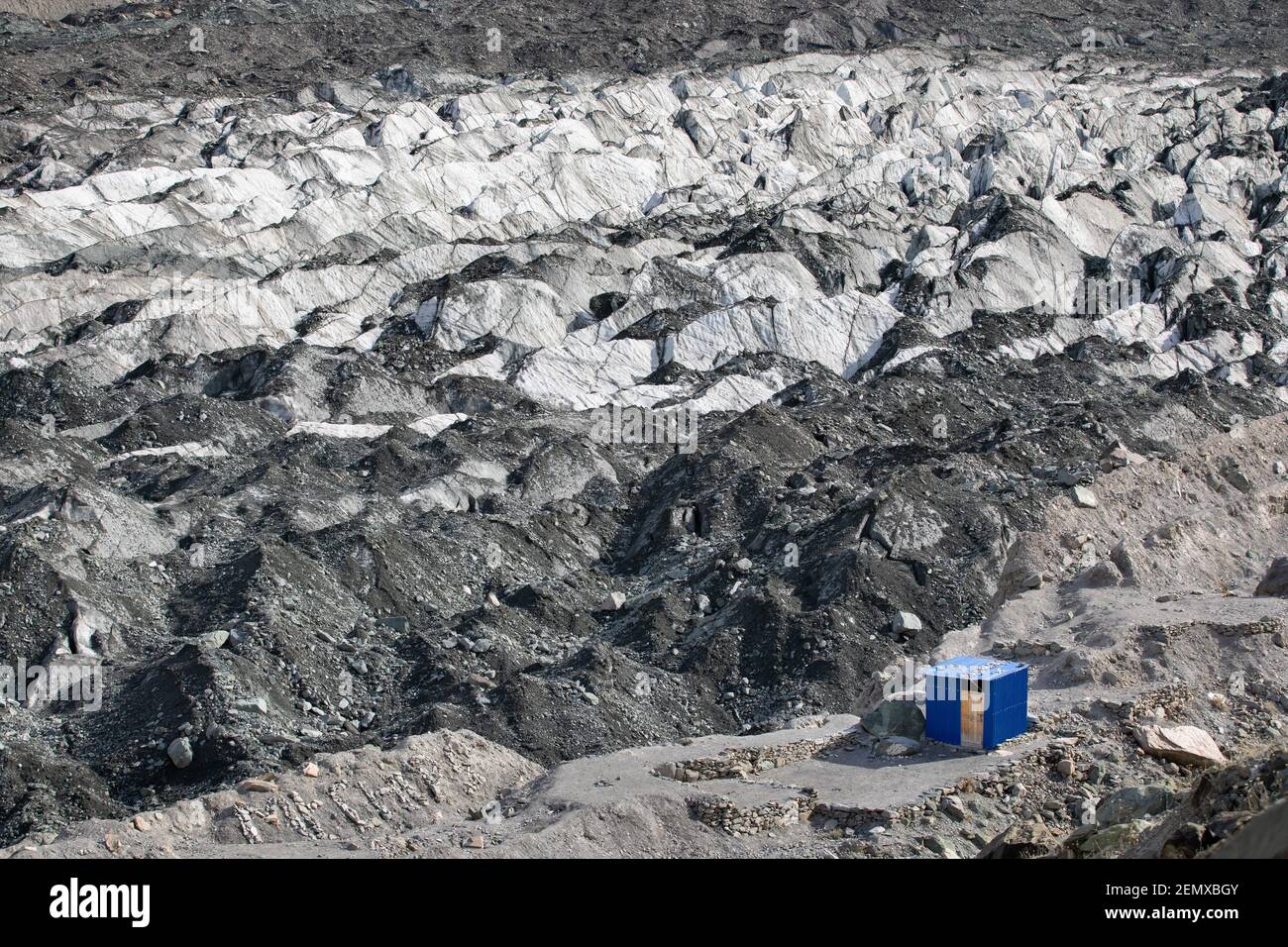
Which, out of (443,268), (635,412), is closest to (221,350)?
(443,268)

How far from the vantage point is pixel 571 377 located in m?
30.0

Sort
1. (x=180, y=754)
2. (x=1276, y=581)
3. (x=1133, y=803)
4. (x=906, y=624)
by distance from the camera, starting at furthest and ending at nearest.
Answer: (x=906, y=624), (x=1276, y=581), (x=180, y=754), (x=1133, y=803)

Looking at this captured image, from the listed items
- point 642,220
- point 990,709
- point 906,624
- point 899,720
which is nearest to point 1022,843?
point 990,709

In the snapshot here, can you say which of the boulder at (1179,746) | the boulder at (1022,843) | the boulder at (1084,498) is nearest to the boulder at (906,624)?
the boulder at (1084,498)

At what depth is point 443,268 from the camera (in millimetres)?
35562

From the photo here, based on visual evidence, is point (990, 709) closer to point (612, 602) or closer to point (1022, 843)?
point (1022, 843)

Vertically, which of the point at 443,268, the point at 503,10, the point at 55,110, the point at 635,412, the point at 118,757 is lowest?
the point at 118,757

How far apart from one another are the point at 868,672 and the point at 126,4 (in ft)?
185

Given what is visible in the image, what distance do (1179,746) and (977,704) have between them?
184cm

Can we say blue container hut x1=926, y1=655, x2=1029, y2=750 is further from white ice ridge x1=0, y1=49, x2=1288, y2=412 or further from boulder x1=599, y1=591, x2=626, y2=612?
white ice ridge x1=0, y1=49, x2=1288, y2=412

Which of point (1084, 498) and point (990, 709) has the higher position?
point (1084, 498)

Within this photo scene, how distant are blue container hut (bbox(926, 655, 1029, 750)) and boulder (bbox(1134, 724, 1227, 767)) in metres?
1.09

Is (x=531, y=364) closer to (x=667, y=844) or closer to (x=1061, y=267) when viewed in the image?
(x=1061, y=267)

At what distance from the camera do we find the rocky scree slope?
17531 mm
